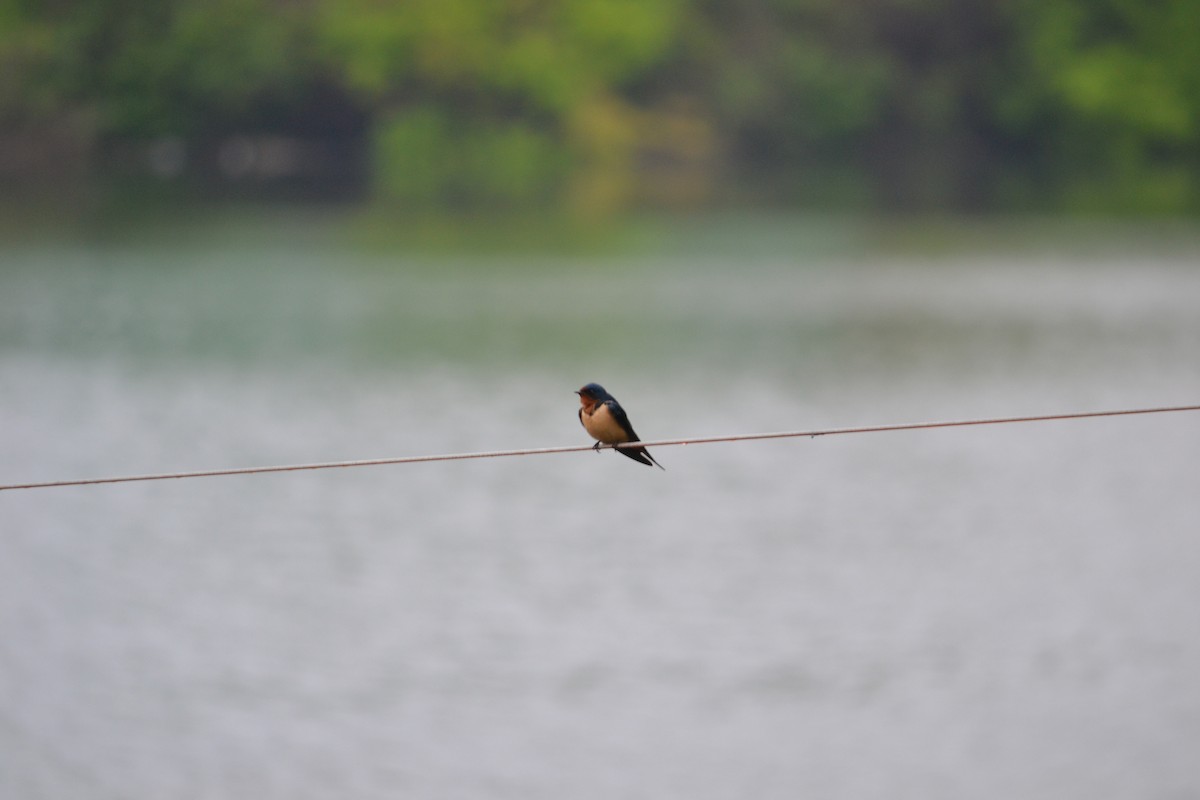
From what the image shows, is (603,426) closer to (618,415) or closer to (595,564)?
(618,415)

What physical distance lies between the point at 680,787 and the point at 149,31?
59.9 m

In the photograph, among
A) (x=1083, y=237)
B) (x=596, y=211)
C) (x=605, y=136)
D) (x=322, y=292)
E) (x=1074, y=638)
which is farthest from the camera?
(x=605, y=136)

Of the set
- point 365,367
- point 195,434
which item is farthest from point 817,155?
point 195,434

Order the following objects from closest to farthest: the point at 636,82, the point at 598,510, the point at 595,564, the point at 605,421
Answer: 1. the point at 605,421
2. the point at 595,564
3. the point at 598,510
4. the point at 636,82

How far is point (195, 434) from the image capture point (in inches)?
735

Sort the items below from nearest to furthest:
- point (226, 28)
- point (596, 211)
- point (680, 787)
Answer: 1. point (680, 787)
2. point (596, 211)
3. point (226, 28)

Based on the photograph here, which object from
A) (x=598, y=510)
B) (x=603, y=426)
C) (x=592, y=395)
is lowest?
(x=603, y=426)

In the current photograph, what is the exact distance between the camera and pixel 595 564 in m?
14.7

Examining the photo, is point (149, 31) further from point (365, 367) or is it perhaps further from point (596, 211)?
point (365, 367)

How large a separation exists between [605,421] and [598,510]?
10.3m

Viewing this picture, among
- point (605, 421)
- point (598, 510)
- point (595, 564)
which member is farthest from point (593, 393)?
point (598, 510)

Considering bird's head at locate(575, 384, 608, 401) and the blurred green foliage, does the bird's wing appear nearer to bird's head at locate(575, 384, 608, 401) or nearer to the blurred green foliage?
bird's head at locate(575, 384, 608, 401)

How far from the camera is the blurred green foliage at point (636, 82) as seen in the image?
215 ft

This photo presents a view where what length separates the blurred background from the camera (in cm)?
1145
